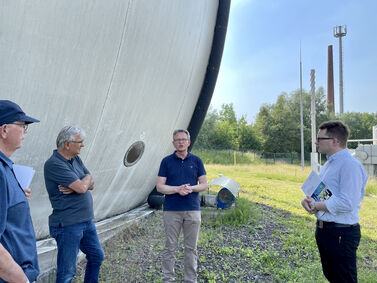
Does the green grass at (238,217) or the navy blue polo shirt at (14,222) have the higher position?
the navy blue polo shirt at (14,222)

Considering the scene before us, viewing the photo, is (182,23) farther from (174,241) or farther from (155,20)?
(174,241)

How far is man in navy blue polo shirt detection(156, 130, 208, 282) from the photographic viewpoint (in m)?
3.07

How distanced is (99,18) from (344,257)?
314 cm

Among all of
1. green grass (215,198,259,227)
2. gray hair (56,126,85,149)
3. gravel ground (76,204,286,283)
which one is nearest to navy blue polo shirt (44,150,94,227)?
gray hair (56,126,85,149)

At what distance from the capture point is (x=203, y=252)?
4.08 metres

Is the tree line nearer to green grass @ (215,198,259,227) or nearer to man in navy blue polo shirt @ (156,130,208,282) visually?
green grass @ (215,198,259,227)

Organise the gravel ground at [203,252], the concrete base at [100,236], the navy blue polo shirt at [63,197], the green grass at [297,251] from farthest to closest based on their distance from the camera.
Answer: the green grass at [297,251] < the gravel ground at [203,252] < the concrete base at [100,236] < the navy blue polo shirt at [63,197]

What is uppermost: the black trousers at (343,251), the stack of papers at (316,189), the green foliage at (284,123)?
the green foliage at (284,123)

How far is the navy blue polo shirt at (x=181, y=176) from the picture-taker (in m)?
3.10

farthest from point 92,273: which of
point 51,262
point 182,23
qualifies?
point 182,23

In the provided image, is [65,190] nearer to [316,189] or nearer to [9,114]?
[9,114]

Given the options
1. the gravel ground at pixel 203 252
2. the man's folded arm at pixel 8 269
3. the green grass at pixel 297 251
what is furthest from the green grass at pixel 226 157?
the man's folded arm at pixel 8 269

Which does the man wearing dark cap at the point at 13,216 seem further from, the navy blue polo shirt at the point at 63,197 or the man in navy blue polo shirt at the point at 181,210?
the man in navy blue polo shirt at the point at 181,210

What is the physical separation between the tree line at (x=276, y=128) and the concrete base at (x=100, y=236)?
3413 cm
